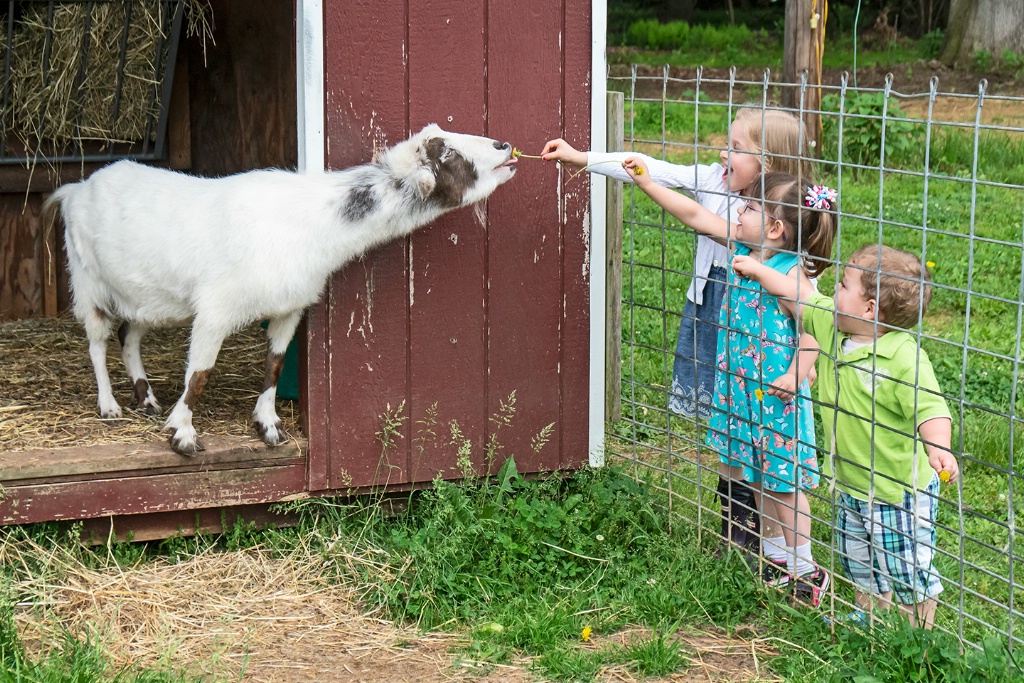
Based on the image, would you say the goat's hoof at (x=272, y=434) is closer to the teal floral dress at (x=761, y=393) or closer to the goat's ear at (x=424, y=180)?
the goat's ear at (x=424, y=180)

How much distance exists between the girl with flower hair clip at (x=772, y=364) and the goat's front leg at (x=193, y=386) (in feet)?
5.51

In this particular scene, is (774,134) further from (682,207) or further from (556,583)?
(556,583)

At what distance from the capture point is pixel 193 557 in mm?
4555

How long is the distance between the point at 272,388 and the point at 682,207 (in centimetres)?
176

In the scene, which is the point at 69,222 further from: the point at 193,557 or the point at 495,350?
the point at 495,350

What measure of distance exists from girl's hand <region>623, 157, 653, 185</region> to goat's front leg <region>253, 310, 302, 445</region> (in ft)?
4.60

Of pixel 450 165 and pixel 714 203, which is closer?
pixel 450 165

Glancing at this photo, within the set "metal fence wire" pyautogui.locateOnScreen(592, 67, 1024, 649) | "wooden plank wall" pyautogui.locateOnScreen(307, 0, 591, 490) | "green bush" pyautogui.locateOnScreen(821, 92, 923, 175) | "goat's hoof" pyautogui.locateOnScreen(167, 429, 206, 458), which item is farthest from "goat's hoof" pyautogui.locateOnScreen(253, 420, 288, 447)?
"green bush" pyautogui.locateOnScreen(821, 92, 923, 175)

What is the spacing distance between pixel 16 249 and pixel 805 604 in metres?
4.95

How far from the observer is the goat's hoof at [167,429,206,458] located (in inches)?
176

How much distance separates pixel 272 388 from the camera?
15.4 ft

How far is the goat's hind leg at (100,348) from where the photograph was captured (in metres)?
5.02

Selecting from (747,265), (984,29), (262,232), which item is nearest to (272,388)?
(262,232)

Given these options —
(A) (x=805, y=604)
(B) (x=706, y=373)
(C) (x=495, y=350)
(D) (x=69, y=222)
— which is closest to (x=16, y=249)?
(D) (x=69, y=222)
